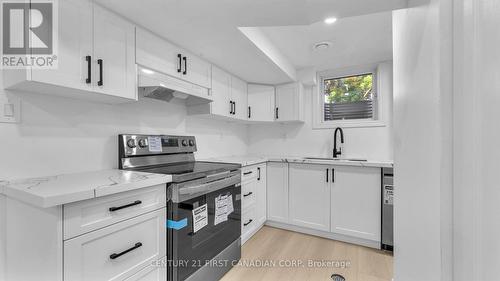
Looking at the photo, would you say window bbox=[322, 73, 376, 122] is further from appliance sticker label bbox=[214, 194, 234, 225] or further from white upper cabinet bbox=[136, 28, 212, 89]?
appliance sticker label bbox=[214, 194, 234, 225]

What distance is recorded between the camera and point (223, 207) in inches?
72.3

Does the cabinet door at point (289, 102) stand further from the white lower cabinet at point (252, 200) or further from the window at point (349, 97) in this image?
the white lower cabinet at point (252, 200)

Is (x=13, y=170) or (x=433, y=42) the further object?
(x=13, y=170)

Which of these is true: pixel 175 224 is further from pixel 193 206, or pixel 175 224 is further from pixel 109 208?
pixel 109 208

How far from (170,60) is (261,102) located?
5.20 ft

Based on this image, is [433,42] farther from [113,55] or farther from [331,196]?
[331,196]

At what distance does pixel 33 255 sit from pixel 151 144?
1056mm

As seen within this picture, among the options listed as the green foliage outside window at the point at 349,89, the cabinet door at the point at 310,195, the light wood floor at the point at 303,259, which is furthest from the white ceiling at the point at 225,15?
the light wood floor at the point at 303,259

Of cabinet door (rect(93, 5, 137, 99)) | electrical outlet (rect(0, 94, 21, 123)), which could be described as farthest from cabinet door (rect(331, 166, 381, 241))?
electrical outlet (rect(0, 94, 21, 123))

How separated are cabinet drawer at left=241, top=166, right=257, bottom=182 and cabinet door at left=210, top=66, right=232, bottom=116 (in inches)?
28.2

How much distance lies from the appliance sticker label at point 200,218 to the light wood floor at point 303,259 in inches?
24.1

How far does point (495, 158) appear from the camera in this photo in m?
0.30

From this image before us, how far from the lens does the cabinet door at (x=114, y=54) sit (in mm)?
1353

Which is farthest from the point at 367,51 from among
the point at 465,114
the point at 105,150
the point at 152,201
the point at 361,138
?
the point at 105,150
